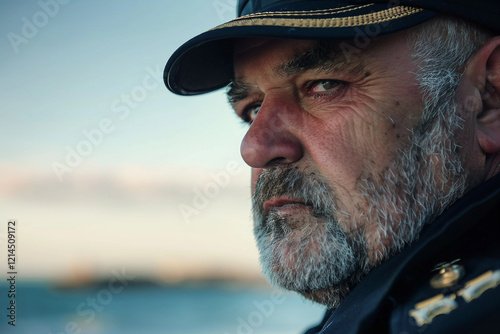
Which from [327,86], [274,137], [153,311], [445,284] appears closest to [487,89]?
[327,86]

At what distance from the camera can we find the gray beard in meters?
1.34

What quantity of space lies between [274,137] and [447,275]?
62 cm

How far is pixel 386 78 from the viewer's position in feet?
4.72

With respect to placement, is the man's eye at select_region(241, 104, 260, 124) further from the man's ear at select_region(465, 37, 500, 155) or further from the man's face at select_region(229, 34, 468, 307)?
the man's ear at select_region(465, 37, 500, 155)

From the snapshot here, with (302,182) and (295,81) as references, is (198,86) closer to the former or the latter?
(295,81)

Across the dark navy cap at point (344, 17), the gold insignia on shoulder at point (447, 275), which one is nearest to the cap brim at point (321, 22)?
the dark navy cap at point (344, 17)

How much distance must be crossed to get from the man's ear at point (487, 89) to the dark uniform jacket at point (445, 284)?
0.34m

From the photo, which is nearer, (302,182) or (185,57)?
(302,182)

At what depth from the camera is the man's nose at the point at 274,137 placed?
1.46m

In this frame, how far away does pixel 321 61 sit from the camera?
145cm

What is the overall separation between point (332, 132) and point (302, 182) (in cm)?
15

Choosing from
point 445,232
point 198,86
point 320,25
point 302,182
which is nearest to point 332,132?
point 302,182

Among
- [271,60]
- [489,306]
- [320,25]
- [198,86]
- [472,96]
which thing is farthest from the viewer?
[198,86]

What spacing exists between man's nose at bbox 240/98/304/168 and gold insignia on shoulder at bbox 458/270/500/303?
0.60m
